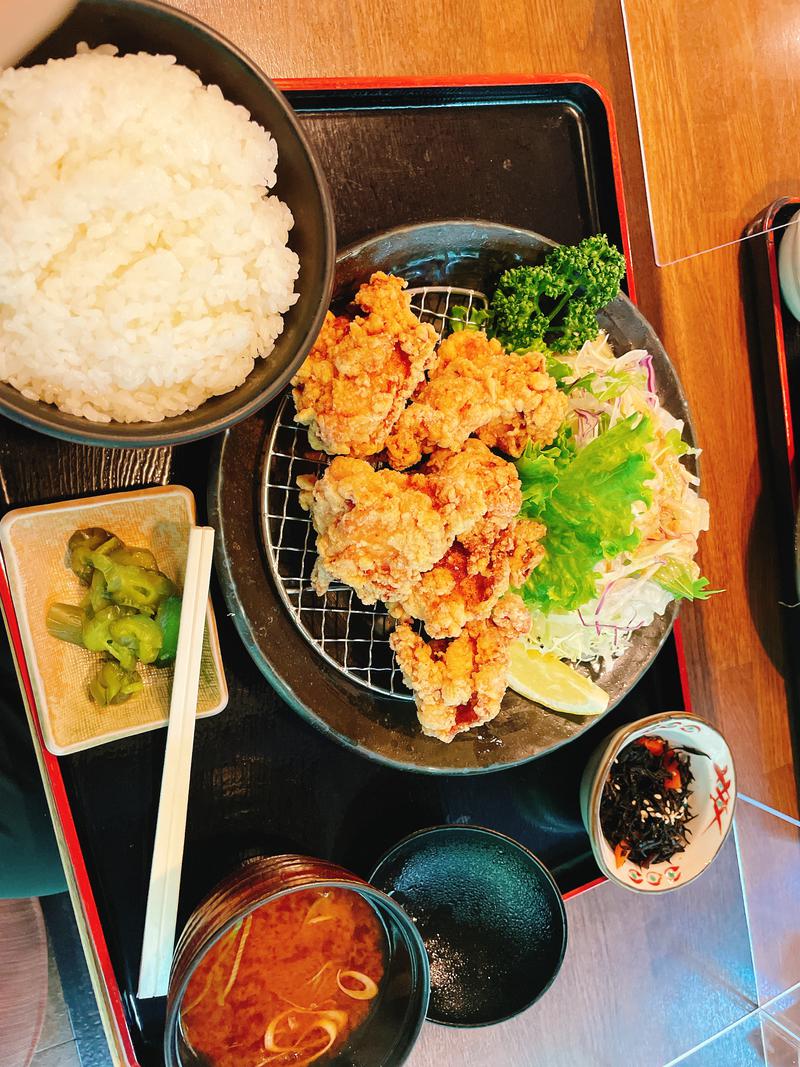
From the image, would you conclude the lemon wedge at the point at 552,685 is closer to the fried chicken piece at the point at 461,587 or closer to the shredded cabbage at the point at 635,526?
the shredded cabbage at the point at 635,526

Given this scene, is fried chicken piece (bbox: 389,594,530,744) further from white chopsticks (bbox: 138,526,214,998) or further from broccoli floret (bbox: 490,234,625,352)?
broccoli floret (bbox: 490,234,625,352)

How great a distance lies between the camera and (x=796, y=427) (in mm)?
2600

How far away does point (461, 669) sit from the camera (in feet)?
6.16

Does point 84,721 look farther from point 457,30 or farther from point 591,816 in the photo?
point 457,30

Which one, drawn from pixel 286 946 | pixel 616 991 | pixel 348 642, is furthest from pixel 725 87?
pixel 616 991

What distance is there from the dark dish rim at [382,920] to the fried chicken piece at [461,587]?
0.61 metres

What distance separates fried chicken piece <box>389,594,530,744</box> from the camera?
187cm

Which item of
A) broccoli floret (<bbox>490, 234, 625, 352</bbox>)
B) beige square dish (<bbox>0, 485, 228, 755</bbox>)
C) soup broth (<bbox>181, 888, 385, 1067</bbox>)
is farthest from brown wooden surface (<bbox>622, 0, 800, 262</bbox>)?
soup broth (<bbox>181, 888, 385, 1067</bbox>)

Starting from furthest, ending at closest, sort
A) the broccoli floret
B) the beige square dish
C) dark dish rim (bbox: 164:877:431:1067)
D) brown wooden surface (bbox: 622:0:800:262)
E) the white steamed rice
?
brown wooden surface (bbox: 622:0:800:262) < the broccoli floret < the beige square dish < dark dish rim (bbox: 164:877:431:1067) < the white steamed rice

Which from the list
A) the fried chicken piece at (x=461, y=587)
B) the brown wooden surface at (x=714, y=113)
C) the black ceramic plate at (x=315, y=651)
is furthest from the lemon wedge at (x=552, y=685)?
the brown wooden surface at (x=714, y=113)

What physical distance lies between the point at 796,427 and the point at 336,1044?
92.4 inches

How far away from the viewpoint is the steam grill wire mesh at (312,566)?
188 cm

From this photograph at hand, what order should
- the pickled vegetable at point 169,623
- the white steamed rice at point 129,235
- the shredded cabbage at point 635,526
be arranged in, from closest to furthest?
the white steamed rice at point 129,235 → the pickled vegetable at point 169,623 → the shredded cabbage at point 635,526

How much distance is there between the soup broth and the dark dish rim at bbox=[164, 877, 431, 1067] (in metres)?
0.09
